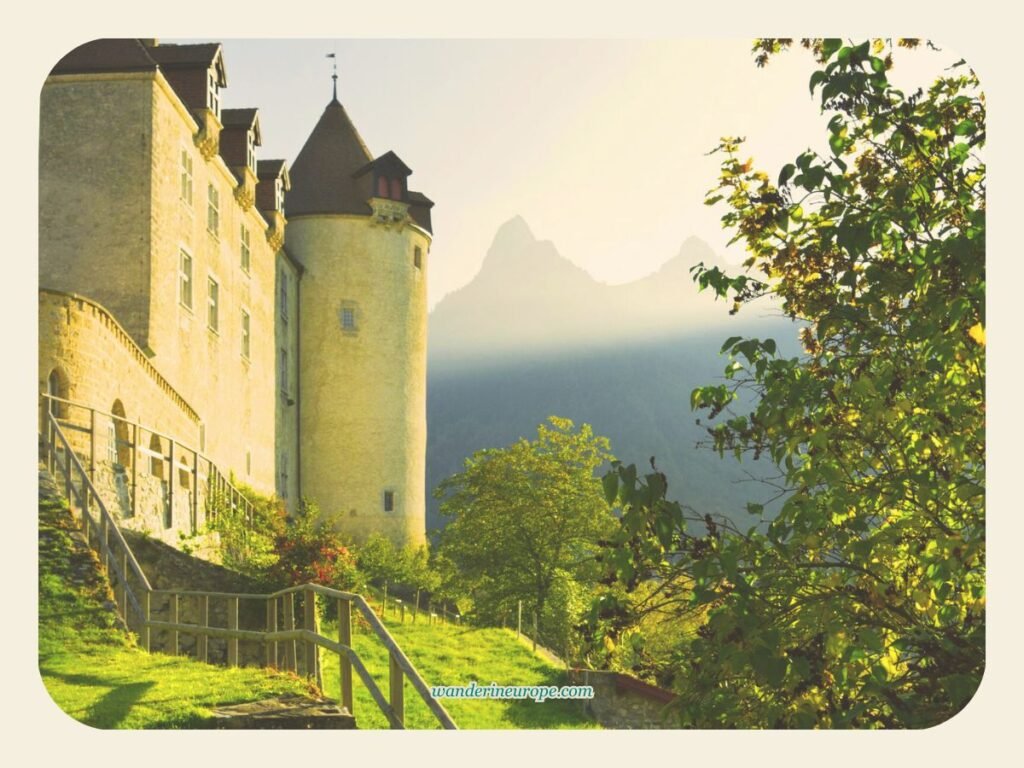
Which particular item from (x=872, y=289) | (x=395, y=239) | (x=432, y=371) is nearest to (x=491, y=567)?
(x=432, y=371)

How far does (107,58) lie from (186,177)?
353 centimetres

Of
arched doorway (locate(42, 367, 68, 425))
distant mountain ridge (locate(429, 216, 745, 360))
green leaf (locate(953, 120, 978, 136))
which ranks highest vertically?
green leaf (locate(953, 120, 978, 136))

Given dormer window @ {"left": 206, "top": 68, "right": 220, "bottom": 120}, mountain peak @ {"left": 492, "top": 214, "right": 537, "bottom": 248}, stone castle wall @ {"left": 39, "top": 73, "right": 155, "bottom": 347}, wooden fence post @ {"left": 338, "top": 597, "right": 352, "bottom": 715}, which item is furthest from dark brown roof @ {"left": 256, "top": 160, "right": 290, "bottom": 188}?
wooden fence post @ {"left": 338, "top": 597, "right": 352, "bottom": 715}

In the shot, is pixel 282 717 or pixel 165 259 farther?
pixel 165 259

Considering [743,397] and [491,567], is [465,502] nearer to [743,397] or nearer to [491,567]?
[491,567]

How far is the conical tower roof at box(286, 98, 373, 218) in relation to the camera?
1173cm

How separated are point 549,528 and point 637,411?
1.33 metres

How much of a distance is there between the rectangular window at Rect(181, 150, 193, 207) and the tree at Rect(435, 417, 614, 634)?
564 cm

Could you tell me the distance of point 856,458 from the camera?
8.66 m

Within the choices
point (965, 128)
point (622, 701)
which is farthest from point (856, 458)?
point (622, 701)

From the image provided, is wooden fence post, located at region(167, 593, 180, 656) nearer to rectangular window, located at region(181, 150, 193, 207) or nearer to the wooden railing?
the wooden railing

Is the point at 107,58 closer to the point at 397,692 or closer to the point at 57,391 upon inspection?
the point at 57,391

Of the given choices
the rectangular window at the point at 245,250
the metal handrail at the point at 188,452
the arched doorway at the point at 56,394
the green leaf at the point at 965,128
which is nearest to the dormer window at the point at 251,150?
the rectangular window at the point at 245,250

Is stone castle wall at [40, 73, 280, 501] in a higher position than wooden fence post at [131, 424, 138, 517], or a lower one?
higher
